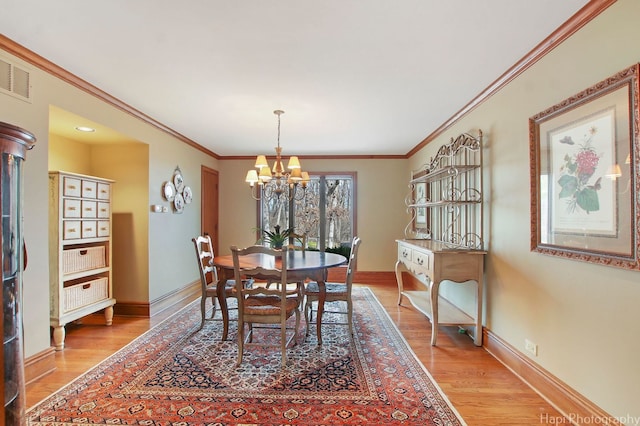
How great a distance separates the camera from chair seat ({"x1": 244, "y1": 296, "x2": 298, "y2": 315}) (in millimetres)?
2539

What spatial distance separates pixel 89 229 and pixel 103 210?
282 millimetres

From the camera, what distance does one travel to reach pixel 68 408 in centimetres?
196

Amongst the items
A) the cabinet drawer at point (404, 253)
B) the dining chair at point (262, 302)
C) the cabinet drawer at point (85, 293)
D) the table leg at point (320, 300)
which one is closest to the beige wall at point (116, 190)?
the cabinet drawer at point (85, 293)

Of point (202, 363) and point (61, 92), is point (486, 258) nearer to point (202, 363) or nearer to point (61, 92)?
point (202, 363)

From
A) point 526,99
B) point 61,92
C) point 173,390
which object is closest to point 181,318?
point 173,390

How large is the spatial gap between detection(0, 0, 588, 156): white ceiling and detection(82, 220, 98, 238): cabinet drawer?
1.31 m

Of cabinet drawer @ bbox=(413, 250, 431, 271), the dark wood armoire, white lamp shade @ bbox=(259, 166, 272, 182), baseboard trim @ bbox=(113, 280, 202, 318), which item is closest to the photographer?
the dark wood armoire

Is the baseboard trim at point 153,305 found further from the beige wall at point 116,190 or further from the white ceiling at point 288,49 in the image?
the white ceiling at point 288,49

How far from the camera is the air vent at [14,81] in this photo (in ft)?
6.95

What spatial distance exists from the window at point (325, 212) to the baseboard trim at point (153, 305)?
7.43 feet

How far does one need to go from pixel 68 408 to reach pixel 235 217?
4287mm

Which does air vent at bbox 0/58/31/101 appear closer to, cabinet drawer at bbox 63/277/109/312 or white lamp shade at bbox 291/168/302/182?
cabinet drawer at bbox 63/277/109/312

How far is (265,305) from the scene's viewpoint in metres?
2.60

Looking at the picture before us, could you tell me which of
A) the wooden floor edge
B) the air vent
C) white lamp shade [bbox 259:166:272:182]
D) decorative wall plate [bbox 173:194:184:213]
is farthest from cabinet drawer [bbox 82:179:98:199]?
the wooden floor edge
